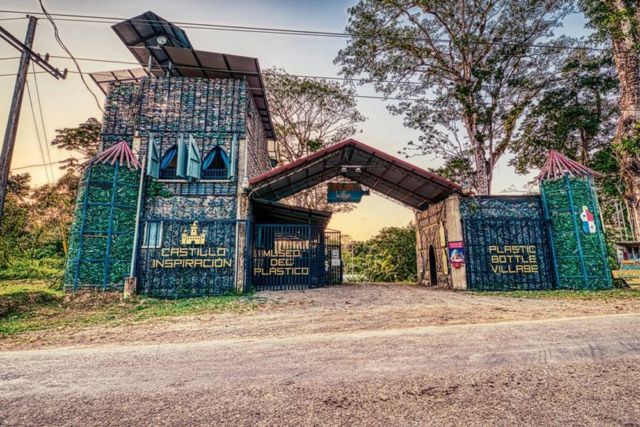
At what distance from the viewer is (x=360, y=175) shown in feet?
48.3

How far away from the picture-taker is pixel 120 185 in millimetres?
10828

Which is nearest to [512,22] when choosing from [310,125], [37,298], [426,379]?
[310,125]

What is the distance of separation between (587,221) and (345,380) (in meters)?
12.6

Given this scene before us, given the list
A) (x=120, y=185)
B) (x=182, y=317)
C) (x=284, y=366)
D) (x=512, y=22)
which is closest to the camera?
(x=284, y=366)

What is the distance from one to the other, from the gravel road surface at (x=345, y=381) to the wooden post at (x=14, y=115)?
472 cm

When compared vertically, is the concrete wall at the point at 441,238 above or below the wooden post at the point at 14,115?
below

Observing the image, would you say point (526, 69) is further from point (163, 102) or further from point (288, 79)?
point (163, 102)

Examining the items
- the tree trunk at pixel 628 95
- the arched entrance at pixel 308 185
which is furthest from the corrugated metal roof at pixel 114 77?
the tree trunk at pixel 628 95

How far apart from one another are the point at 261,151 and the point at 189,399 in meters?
15.1

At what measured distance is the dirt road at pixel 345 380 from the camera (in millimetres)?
2148

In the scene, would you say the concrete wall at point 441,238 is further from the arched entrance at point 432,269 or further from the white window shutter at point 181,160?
the white window shutter at point 181,160

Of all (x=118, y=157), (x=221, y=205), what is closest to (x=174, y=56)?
(x=118, y=157)

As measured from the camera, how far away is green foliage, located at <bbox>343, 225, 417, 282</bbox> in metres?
21.9

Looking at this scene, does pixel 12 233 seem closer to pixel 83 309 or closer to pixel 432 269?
pixel 83 309
